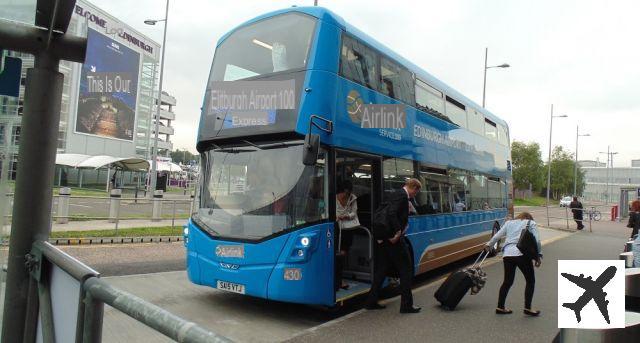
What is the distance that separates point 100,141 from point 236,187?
51.0 m

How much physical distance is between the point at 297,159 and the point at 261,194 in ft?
2.18

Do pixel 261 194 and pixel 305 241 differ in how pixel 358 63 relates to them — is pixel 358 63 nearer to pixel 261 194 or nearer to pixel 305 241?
pixel 261 194

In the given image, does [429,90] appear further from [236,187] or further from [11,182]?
[11,182]

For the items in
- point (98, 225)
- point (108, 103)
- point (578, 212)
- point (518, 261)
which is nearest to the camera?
point (518, 261)

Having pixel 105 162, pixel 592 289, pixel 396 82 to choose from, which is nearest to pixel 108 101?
pixel 105 162

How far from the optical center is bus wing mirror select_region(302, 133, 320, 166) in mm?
5969

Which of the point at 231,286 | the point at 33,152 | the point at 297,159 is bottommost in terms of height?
the point at 231,286

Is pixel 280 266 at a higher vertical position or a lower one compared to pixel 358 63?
lower

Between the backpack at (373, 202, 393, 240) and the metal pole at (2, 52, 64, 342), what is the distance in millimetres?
4440

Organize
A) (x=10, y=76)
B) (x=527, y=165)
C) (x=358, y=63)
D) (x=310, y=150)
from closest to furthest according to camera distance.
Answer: (x=10, y=76)
(x=310, y=150)
(x=358, y=63)
(x=527, y=165)

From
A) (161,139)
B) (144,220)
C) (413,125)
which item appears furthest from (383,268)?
(161,139)

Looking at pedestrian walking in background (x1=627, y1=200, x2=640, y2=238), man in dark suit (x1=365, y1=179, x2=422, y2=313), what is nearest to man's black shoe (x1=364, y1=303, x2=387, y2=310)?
man in dark suit (x1=365, y1=179, x2=422, y2=313)

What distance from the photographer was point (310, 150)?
599 centimetres

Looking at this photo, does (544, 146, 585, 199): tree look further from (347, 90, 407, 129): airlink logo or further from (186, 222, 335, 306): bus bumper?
(186, 222, 335, 306): bus bumper
